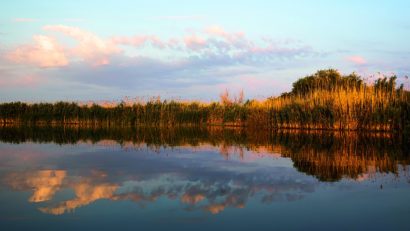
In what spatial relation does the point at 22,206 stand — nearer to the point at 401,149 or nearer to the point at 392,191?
the point at 392,191

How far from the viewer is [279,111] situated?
2344 cm

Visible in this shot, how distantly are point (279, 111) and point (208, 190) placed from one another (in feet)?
56.8

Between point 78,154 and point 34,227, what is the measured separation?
7200 mm

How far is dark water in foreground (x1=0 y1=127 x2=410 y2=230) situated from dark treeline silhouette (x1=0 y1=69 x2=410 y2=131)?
698 centimetres

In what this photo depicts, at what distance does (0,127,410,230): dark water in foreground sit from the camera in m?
4.85

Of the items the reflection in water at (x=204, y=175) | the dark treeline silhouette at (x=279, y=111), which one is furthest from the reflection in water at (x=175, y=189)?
the dark treeline silhouette at (x=279, y=111)

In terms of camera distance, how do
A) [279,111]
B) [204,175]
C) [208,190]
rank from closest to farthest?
[208,190]
[204,175]
[279,111]

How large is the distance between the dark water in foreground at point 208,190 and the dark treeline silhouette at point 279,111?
6.98 metres

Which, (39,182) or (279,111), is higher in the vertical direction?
(279,111)

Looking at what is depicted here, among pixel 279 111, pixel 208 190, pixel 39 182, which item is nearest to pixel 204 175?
pixel 208 190

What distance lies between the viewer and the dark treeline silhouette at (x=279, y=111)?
17938 millimetres

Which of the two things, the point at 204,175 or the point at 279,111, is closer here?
the point at 204,175

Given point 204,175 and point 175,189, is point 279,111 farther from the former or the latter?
point 175,189

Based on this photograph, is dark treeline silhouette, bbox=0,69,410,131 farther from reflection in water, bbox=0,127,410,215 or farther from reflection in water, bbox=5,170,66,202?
reflection in water, bbox=5,170,66,202
